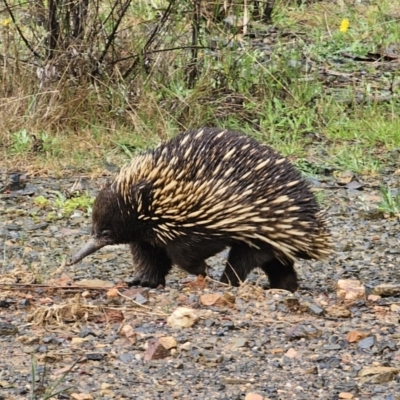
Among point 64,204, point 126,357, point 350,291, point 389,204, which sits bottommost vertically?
point 64,204

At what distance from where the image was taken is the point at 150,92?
23.0 ft

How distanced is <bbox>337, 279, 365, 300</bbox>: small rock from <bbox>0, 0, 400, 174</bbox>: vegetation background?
2.37 metres

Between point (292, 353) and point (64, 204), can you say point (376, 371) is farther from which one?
point (64, 204)

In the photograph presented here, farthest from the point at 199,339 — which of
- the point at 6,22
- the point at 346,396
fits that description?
the point at 6,22

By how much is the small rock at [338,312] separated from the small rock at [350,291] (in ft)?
0.73

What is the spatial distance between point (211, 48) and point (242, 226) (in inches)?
112

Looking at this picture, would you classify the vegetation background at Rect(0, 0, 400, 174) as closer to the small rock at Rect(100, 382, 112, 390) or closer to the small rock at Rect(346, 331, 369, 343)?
the small rock at Rect(346, 331, 369, 343)

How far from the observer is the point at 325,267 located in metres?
5.13

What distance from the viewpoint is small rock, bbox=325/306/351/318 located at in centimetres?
386

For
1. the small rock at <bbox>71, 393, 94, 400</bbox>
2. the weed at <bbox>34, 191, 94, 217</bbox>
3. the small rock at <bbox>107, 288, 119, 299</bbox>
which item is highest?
the small rock at <bbox>71, 393, 94, 400</bbox>

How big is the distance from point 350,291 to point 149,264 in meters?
1.10

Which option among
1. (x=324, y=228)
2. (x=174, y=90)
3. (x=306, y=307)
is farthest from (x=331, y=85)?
(x=306, y=307)

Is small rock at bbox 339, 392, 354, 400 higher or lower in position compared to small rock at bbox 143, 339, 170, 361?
higher

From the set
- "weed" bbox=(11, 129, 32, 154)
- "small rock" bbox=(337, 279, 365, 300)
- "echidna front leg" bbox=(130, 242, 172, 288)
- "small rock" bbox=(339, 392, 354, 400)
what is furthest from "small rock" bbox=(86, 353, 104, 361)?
"weed" bbox=(11, 129, 32, 154)
